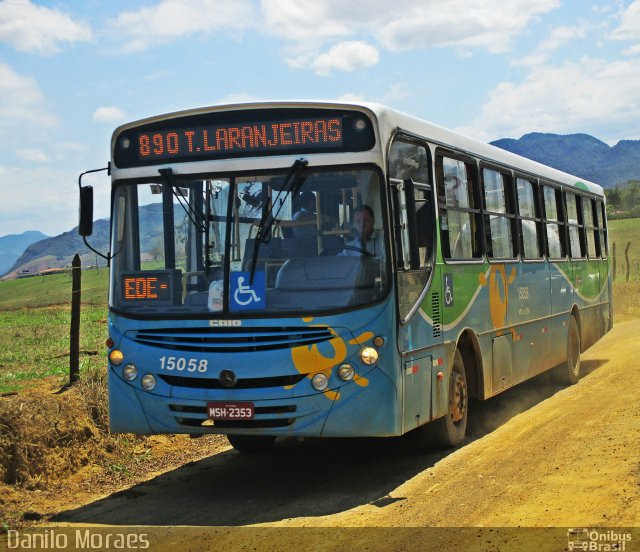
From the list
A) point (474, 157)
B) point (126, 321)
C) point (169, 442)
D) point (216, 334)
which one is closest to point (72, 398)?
point (169, 442)

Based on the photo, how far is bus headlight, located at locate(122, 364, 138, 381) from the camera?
903 cm

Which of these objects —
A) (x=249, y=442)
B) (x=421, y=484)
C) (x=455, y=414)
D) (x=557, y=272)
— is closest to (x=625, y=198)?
(x=557, y=272)

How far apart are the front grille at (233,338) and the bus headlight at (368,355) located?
323 mm

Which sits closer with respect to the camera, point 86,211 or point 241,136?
point 241,136

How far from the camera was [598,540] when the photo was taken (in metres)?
6.47

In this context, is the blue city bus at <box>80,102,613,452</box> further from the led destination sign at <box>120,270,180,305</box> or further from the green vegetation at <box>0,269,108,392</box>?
the green vegetation at <box>0,269,108,392</box>

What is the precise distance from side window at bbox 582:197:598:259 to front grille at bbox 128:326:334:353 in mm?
10533

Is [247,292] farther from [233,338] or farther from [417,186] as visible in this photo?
[417,186]

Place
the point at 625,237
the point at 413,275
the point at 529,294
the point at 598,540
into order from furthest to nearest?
the point at 625,237, the point at 529,294, the point at 413,275, the point at 598,540

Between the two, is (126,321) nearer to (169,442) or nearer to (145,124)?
(145,124)

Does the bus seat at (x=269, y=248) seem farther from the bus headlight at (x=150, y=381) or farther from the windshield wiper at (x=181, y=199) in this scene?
the bus headlight at (x=150, y=381)

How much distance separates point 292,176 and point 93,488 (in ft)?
12.3

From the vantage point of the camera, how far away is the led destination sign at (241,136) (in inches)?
347

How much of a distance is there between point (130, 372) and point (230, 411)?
3.57 ft
